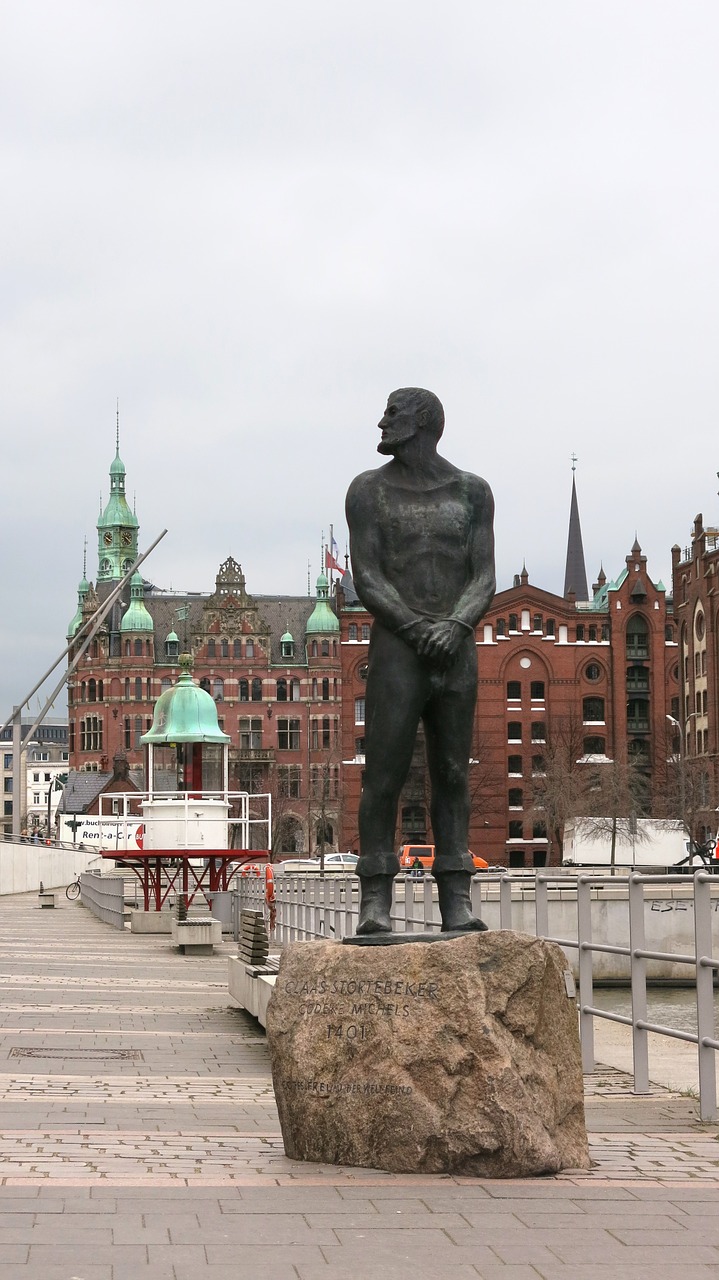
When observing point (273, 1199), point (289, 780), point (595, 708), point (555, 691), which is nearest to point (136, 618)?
point (289, 780)

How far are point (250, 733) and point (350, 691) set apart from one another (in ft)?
40.6

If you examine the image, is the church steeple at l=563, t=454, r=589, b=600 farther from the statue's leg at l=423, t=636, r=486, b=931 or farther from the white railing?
the statue's leg at l=423, t=636, r=486, b=931

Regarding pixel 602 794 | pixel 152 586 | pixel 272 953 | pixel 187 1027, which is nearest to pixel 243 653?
pixel 152 586

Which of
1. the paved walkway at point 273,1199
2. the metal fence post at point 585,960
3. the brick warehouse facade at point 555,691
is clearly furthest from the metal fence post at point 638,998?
the brick warehouse facade at point 555,691

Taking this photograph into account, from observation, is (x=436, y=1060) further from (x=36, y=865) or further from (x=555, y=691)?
(x=555, y=691)

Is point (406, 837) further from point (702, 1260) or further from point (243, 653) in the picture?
point (702, 1260)

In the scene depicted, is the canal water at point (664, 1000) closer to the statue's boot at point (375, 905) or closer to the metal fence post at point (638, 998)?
the metal fence post at point (638, 998)

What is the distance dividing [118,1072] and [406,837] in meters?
84.9

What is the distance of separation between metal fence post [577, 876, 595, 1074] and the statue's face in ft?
12.1

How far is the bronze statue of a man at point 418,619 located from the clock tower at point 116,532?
123668mm

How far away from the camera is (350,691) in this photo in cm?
10312

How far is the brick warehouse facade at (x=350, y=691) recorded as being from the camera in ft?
316

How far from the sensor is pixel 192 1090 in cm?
999

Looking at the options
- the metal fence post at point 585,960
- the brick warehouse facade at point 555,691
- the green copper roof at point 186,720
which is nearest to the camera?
the metal fence post at point 585,960
